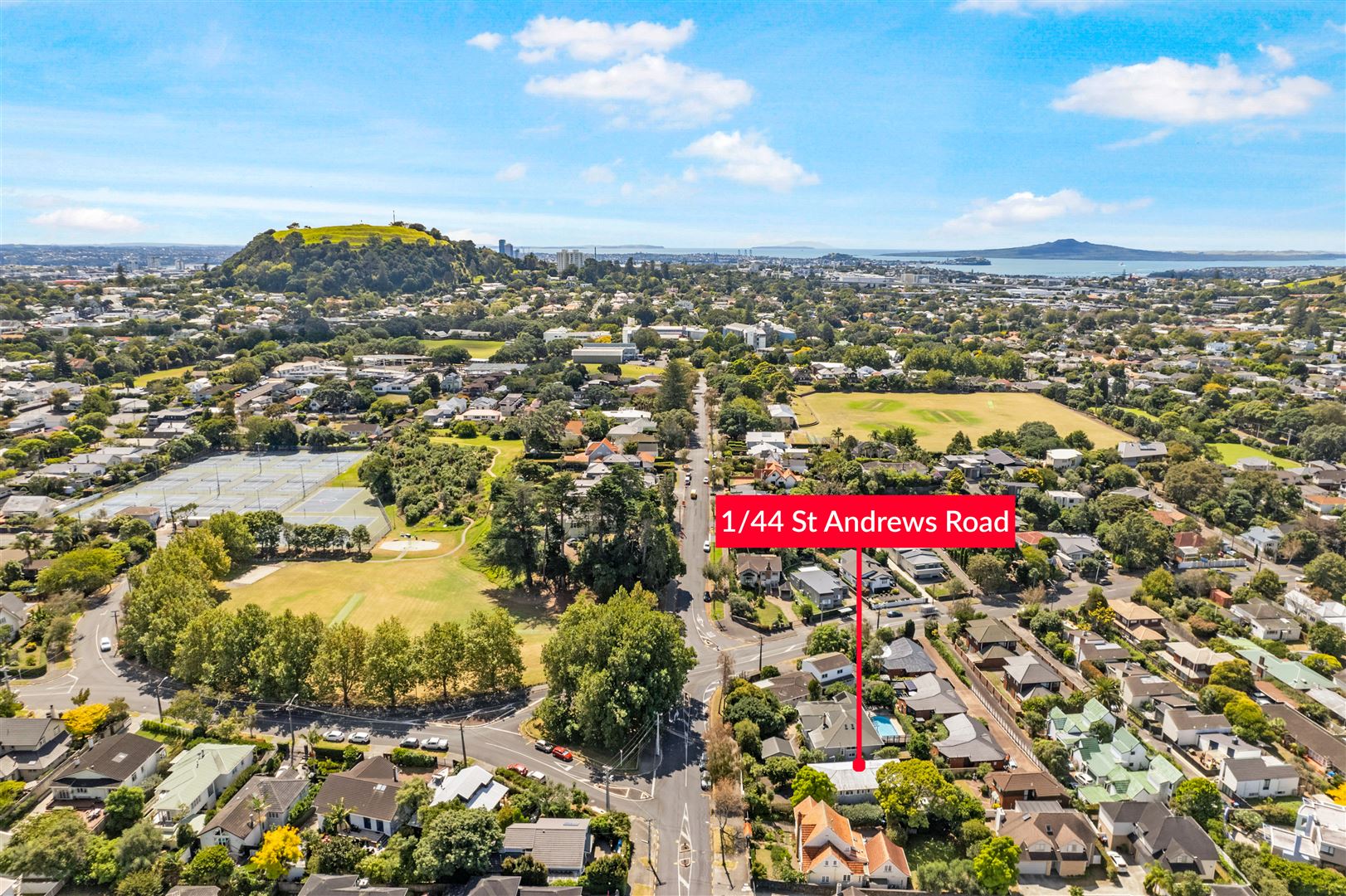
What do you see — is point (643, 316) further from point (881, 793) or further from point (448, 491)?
point (881, 793)

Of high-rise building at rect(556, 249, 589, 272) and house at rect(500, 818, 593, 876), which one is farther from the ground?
high-rise building at rect(556, 249, 589, 272)

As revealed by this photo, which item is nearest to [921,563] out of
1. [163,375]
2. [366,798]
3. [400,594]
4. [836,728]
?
[836,728]

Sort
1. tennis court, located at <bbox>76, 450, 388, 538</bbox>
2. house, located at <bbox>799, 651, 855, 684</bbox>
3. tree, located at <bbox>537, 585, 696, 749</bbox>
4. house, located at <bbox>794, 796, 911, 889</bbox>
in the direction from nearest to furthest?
house, located at <bbox>794, 796, 911, 889</bbox> < tree, located at <bbox>537, 585, 696, 749</bbox> < house, located at <bbox>799, 651, 855, 684</bbox> < tennis court, located at <bbox>76, 450, 388, 538</bbox>

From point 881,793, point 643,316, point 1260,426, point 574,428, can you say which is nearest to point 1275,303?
point 1260,426

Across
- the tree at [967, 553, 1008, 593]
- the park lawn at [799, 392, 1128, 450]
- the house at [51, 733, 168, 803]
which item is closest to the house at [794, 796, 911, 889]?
the tree at [967, 553, 1008, 593]

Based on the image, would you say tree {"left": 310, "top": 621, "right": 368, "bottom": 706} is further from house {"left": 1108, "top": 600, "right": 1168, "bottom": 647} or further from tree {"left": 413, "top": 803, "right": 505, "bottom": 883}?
house {"left": 1108, "top": 600, "right": 1168, "bottom": 647}

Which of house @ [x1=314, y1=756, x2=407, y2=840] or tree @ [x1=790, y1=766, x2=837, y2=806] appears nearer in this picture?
house @ [x1=314, y1=756, x2=407, y2=840]
